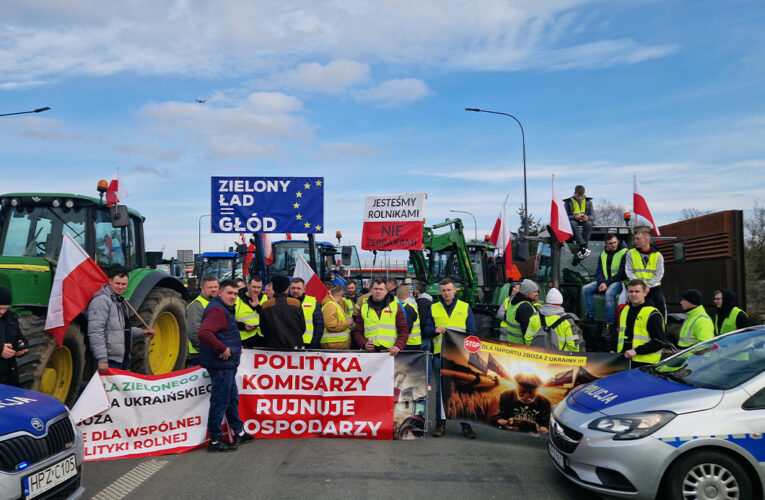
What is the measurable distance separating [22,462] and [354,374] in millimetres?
3890

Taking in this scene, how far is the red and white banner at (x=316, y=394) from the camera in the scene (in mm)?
7121

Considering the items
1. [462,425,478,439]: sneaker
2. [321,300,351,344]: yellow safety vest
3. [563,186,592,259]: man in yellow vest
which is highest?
[563,186,592,259]: man in yellow vest

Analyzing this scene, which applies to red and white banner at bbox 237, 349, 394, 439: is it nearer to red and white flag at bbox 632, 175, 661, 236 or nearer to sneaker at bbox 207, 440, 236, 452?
sneaker at bbox 207, 440, 236, 452

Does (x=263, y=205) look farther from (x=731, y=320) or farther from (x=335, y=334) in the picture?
(x=731, y=320)

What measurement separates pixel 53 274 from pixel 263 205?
4234 millimetres

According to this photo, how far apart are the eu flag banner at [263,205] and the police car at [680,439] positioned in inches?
275

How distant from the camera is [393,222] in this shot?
16203 mm

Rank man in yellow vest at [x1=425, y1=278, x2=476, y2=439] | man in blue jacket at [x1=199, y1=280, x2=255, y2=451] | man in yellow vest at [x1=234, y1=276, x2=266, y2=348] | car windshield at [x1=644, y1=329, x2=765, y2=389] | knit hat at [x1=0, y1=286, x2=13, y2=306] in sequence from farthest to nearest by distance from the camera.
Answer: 1. man in yellow vest at [x1=234, y1=276, x2=266, y2=348]
2. man in yellow vest at [x1=425, y1=278, x2=476, y2=439]
3. man in blue jacket at [x1=199, y1=280, x2=255, y2=451]
4. knit hat at [x1=0, y1=286, x2=13, y2=306]
5. car windshield at [x1=644, y1=329, x2=765, y2=389]

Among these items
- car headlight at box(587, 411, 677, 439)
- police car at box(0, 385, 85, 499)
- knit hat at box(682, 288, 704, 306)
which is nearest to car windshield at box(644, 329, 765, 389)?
car headlight at box(587, 411, 677, 439)

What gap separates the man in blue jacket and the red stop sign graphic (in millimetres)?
2596

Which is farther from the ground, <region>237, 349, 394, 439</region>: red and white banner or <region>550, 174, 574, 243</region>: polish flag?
<region>550, 174, 574, 243</region>: polish flag

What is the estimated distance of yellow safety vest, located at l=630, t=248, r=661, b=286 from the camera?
27.7 feet

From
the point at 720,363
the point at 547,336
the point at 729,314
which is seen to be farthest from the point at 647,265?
the point at 720,363

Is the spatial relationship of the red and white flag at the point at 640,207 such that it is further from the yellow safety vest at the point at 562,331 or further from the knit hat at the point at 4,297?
the knit hat at the point at 4,297
